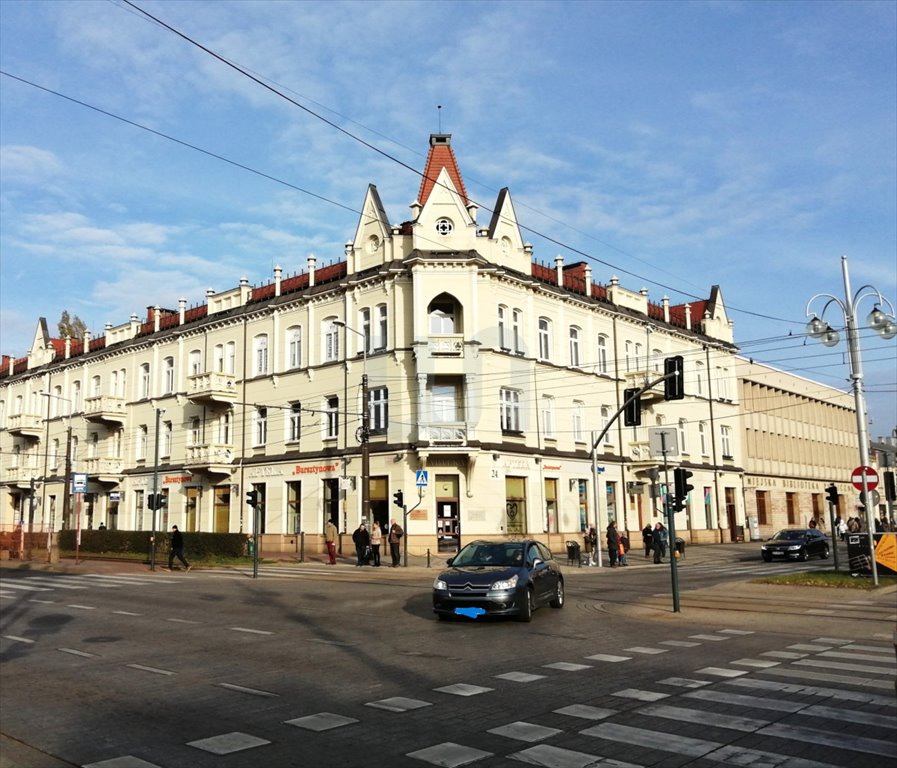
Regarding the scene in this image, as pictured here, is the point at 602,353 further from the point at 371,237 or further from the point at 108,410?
the point at 108,410

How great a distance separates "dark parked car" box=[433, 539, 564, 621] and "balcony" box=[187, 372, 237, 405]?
31305 millimetres

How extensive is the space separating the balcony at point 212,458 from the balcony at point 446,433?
1368cm

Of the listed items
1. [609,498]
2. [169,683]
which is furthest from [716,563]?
[169,683]

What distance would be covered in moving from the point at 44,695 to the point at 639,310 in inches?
1766

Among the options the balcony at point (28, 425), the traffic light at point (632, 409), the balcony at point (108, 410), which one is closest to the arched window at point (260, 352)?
the balcony at point (108, 410)

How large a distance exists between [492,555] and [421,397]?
2083cm

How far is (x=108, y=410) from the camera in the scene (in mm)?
53062

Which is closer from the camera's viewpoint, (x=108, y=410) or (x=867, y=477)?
(x=867, y=477)

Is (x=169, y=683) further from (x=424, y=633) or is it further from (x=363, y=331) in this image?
(x=363, y=331)

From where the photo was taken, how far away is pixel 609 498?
149 feet

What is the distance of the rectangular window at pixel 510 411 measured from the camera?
39531 mm

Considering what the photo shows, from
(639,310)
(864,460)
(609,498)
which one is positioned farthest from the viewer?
(639,310)

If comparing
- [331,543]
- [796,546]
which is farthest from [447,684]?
[796,546]

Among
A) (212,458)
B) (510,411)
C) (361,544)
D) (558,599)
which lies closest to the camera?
(558,599)
